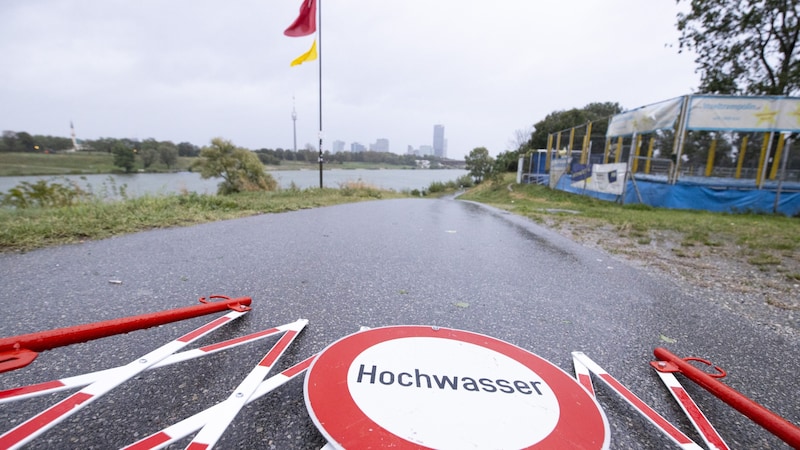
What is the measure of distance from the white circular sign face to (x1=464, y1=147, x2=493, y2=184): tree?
35495 millimetres

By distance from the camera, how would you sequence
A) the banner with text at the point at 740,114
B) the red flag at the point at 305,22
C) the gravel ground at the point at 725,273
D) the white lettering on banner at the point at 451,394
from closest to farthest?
the white lettering on banner at the point at 451,394 < the gravel ground at the point at 725,273 < the banner with text at the point at 740,114 < the red flag at the point at 305,22

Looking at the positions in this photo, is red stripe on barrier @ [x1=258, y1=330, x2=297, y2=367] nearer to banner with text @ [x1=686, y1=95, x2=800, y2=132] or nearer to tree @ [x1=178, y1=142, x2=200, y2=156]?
banner with text @ [x1=686, y1=95, x2=800, y2=132]

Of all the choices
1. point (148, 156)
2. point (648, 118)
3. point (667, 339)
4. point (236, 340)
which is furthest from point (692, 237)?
point (148, 156)

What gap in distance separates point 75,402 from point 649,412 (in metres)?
2.28

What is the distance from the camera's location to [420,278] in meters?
3.32

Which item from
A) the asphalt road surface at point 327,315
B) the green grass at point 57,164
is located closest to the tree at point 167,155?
the green grass at point 57,164

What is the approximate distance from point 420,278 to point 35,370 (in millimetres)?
2649

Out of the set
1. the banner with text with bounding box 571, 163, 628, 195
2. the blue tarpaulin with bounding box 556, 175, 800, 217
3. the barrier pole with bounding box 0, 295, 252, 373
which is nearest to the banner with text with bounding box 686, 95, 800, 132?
the blue tarpaulin with bounding box 556, 175, 800, 217

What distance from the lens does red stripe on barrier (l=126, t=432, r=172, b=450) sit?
42.1 inches

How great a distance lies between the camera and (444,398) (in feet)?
4.43

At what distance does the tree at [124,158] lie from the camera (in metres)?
10.7

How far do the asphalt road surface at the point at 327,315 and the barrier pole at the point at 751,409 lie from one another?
0.14 meters

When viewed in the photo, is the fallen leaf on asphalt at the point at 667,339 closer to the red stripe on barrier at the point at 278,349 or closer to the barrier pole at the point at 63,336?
the red stripe on barrier at the point at 278,349

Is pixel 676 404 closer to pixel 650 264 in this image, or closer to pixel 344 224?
pixel 650 264
